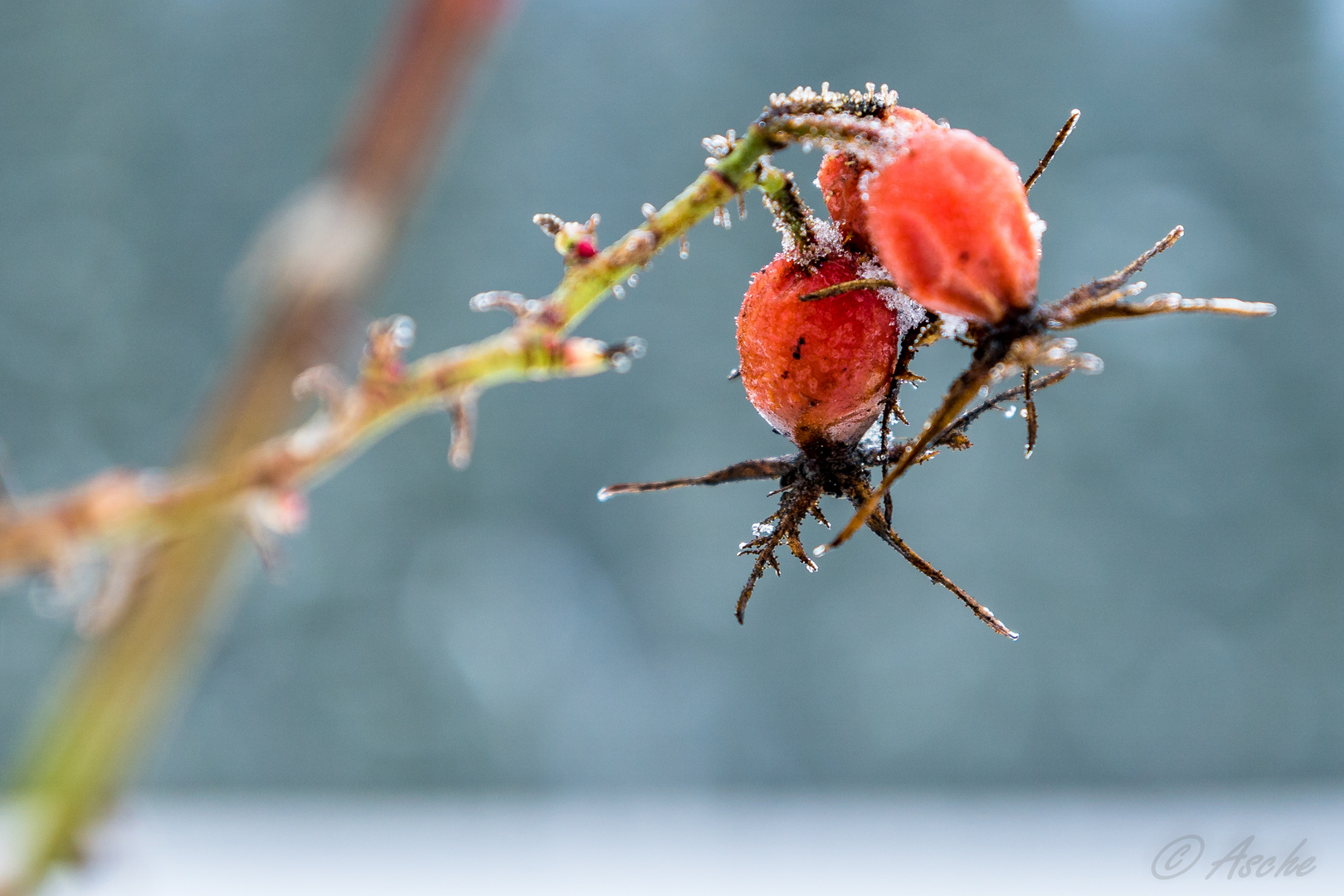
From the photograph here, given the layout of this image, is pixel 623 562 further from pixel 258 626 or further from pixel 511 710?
pixel 258 626

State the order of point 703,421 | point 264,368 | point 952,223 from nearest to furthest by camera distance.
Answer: point 952,223, point 264,368, point 703,421

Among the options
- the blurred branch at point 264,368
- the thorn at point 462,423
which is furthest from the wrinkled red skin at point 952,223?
the blurred branch at point 264,368

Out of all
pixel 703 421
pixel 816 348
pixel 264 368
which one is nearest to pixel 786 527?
pixel 816 348

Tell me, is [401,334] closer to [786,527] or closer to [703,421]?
[786,527]

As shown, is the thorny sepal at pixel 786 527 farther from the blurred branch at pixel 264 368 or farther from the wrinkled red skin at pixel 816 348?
the blurred branch at pixel 264 368

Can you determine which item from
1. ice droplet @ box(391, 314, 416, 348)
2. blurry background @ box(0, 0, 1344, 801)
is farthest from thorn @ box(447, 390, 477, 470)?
blurry background @ box(0, 0, 1344, 801)

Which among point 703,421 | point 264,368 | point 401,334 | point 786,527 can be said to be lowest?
point 786,527

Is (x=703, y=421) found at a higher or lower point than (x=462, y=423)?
higher
